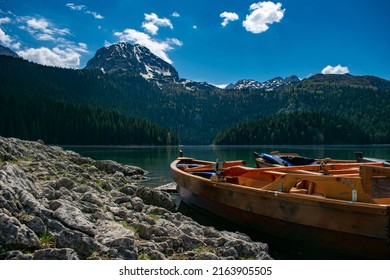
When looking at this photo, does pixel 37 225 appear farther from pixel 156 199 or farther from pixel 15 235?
A: pixel 156 199

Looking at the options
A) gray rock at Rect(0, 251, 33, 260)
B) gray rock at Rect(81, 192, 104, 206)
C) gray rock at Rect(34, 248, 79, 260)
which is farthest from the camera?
gray rock at Rect(81, 192, 104, 206)

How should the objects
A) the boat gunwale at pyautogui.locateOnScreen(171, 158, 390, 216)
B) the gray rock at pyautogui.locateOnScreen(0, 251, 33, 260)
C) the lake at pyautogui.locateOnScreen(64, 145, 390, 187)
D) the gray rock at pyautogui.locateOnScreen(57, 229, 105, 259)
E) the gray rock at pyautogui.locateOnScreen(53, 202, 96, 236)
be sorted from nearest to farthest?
1. the gray rock at pyautogui.locateOnScreen(0, 251, 33, 260)
2. the gray rock at pyautogui.locateOnScreen(57, 229, 105, 259)
3. the gray rock at pyautogui.locateOnScreen(53, 202, 96, 236)
4. the boat gunwale at pyautogui.locateOnScreen(171, 158, 390, 216)
5. the lake at pyautogui.locateOnScreen(64, 145, 390, 187)

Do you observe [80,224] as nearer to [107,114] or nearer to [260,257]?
[260,257]

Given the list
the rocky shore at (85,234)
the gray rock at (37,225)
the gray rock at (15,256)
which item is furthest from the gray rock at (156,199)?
the gray rock at (15,256)

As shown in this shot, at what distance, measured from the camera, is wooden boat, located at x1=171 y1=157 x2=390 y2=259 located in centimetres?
903

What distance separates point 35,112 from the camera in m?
158

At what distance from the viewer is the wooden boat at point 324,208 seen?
9.03 m

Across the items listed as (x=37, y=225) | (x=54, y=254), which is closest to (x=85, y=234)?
(x=37, y=225)

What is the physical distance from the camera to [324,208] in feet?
32.1

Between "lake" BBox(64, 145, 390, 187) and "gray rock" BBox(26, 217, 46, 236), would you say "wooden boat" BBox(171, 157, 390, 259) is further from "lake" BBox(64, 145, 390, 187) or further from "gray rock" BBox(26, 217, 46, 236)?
"lake" BBox(64, 145, 390, 187)

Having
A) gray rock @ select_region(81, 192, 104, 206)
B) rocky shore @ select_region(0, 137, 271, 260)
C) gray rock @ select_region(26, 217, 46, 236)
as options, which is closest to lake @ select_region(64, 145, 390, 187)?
gray rock @ select_region(81, 192, 104, 206)

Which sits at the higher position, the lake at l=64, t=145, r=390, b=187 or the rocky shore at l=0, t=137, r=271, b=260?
the rocky shore at l=0, t=137, r=271, b=260

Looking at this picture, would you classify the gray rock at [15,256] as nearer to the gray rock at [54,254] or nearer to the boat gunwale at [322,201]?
the gray rock at [54,254]

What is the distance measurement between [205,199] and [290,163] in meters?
7.83
